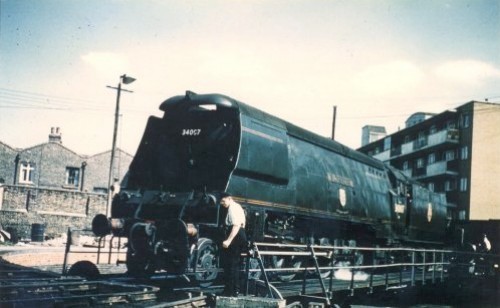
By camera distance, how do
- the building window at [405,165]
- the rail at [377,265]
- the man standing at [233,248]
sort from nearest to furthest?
the man standing at [233,248], the rail at [377,265], the building window at [405,165]

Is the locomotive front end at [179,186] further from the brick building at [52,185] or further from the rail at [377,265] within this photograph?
the brick building at [52,185]

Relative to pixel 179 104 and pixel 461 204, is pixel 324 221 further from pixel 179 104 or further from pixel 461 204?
pixel 461 204

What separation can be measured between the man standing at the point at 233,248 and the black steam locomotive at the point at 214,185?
107 centimetres

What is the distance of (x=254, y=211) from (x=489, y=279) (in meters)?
10.9

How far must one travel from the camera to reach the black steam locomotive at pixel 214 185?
806 centimetres

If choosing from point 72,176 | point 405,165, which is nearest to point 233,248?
point 72,176

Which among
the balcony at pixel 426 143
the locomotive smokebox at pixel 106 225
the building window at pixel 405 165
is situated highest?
the balcony at pixel 426 143

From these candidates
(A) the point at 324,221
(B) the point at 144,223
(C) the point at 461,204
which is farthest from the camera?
(C) the point at 461,204

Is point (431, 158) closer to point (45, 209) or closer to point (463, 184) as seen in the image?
point (463, 184)

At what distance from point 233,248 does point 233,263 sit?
0.22 m

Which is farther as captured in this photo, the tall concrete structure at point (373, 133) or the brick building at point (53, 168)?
the tall concrete structure at point (373, 133)

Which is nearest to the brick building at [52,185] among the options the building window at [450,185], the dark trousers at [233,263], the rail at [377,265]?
the rail at [377,265]

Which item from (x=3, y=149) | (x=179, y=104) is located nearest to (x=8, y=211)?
(x=3, y=149)

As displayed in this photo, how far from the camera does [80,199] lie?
3325 cm
